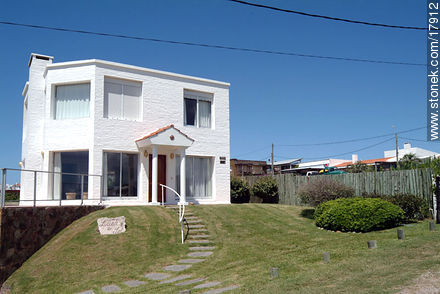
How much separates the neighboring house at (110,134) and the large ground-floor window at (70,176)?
0.14 ft

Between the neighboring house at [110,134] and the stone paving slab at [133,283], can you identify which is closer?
the stone paving slab at [133,283]

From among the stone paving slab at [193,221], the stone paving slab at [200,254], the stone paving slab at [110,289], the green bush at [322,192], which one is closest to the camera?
the stone paving slab at [110,289]

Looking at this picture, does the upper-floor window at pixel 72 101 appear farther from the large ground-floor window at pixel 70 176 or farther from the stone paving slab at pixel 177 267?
the stone paving slab at pixel 177 267

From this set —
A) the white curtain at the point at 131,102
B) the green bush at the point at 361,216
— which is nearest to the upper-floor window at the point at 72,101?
the white curtain at the point at 131,102

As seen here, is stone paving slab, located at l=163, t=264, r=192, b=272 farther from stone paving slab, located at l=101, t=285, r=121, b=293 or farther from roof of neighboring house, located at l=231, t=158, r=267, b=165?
roof of neighboring house, located at l=231, t=158, r=267, b=165

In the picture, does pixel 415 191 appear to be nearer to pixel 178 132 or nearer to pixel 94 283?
pixel 178 132

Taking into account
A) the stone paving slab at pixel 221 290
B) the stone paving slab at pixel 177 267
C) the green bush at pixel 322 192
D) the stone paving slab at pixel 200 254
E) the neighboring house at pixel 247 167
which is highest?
the neighboring house at pixel 247 167

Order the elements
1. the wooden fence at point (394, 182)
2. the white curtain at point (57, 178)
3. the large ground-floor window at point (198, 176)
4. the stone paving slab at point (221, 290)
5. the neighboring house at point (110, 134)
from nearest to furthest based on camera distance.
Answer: the stone paving slab at point (221, 290), the wooden fence at point (394, 182), the white curtain at point (57, 178), the neighboring house at point (110, 134), the large ground-floor window at point (198, 176)

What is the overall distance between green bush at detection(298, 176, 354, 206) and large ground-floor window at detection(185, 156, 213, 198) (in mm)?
6595

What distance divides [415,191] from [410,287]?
1166cm

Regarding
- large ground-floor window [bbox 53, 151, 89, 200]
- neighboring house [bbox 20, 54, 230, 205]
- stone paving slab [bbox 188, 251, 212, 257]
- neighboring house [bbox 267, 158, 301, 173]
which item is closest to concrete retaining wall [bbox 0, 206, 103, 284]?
large ground-floor window [bbox 53, 151, 89, 200]

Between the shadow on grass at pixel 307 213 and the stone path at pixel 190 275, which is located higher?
the shadow on grass at pixel 307 213

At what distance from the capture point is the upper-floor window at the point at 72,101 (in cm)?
1995

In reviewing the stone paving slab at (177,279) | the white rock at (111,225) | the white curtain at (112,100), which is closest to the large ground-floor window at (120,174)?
the white curtain at (112,100)
